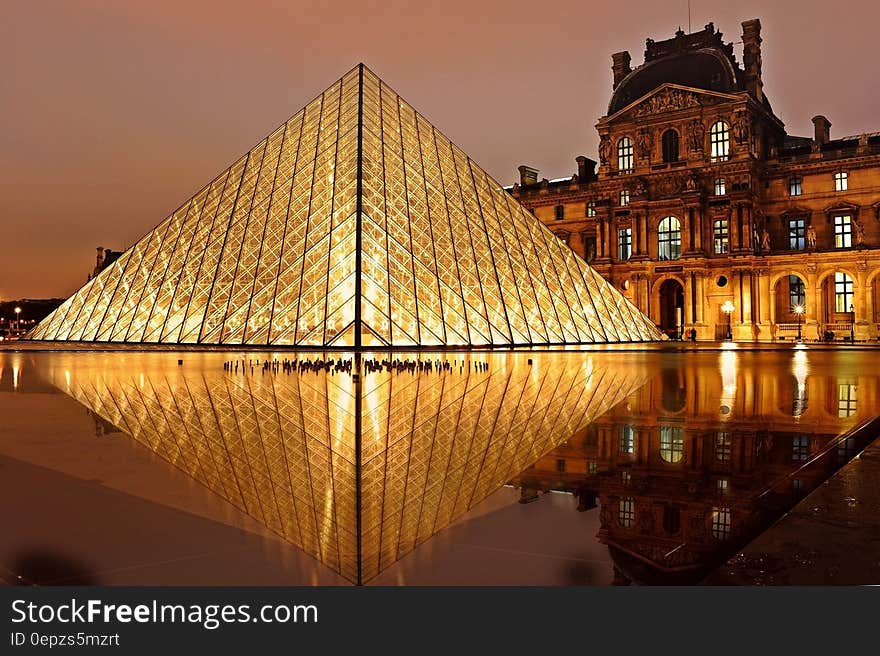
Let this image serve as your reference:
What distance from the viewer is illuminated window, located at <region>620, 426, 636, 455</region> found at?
6.46 metres

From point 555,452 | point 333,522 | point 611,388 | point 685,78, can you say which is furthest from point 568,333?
point 685,78

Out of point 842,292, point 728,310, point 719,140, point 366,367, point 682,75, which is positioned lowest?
point 366,367

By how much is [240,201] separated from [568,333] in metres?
13.6

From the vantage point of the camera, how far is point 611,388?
12664 millimetres

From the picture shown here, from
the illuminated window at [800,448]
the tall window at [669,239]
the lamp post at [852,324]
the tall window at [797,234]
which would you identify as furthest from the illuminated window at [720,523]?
the tall window at [797,234]

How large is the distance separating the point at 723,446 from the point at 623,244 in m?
49.1

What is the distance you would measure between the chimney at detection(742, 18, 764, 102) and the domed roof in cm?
134

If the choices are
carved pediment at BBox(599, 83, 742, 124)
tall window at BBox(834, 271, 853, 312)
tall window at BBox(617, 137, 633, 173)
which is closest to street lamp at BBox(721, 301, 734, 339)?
tall window at BBox(834, 271, 853, 312)

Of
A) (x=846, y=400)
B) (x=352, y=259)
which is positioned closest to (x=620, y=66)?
(x=352, y=259)

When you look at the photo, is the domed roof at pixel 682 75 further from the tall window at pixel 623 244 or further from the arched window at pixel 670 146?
the tall window at pixel 623 244

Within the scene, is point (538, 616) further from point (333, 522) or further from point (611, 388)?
point (611, 388)

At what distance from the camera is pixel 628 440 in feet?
23.0

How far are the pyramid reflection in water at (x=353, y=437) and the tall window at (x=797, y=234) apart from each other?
1614 inches

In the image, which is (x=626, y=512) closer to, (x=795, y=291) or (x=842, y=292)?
(x=842, y=292)
